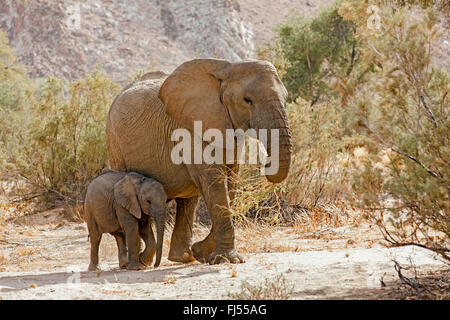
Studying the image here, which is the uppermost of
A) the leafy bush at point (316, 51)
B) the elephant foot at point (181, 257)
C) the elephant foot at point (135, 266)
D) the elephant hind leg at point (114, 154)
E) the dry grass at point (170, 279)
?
the leafy bush at point (316, 51)

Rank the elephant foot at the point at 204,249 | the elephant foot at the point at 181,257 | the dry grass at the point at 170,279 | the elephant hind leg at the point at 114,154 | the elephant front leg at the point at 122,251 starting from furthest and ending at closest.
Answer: the elephant hind leg at the point at 114,154 → the elephant foot at the point at 181,257 → the elephant foot at the point at 204,249 → the elephant front leg at the point at 122,251 → the dry grass at the point at 170,279

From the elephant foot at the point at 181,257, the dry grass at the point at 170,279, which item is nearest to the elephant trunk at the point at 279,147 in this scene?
the dry grass at the point at 170,279

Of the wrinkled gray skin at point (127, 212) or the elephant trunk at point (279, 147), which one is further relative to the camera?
the wrinkled gray skin at point (127, 212)

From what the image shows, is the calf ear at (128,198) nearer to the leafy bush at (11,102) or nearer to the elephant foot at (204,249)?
the elephant foot at (204,249)

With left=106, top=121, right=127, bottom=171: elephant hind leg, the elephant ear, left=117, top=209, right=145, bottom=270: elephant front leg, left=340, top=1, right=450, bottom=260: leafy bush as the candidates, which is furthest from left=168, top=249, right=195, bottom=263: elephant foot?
left=340, top=1, right=450, bottom=260: leafy bush

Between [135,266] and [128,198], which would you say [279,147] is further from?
[135,266]

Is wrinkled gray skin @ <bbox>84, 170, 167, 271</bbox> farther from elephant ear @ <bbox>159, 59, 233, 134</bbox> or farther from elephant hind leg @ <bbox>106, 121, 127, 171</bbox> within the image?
elephant ear @ <bbox>159, 59, 233, 134</bbox>

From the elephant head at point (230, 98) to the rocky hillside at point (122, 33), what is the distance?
32.6 m

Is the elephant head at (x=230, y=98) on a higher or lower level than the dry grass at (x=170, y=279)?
higher

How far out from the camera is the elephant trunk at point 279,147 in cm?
645

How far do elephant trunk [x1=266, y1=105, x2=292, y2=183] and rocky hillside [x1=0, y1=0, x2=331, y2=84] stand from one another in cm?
3381

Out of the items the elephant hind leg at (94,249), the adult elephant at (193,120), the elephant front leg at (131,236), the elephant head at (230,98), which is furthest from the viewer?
the elephant hind leg at (94,249)
